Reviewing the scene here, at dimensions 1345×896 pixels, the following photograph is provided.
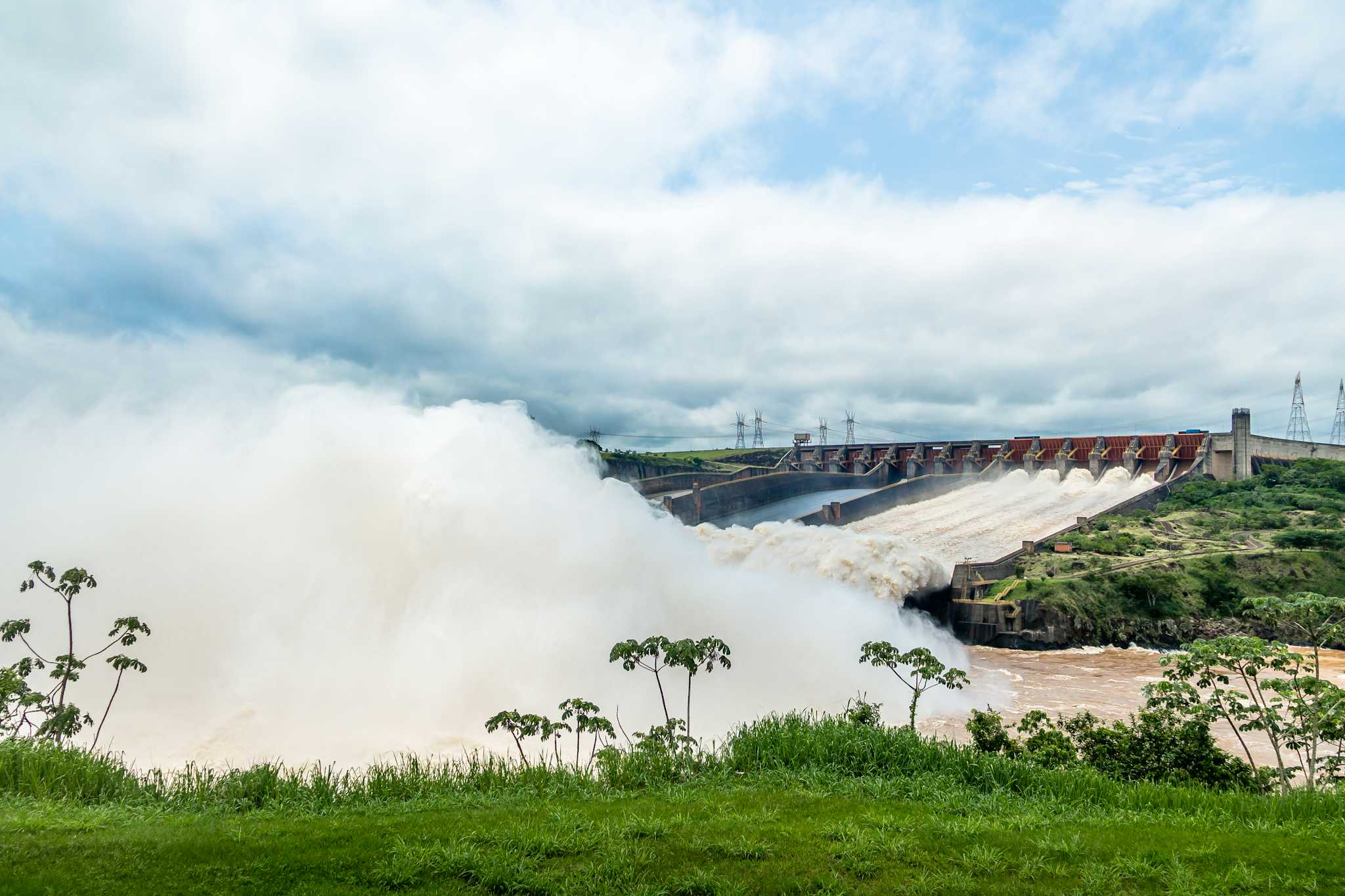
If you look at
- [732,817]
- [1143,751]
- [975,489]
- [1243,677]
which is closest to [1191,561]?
[975,489]

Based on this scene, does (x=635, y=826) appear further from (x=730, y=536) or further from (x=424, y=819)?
(x=730, y=536)

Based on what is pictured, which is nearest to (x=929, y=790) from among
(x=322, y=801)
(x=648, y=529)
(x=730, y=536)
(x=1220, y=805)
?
(x=1220, y=805)

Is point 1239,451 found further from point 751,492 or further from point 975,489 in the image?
point 751,492

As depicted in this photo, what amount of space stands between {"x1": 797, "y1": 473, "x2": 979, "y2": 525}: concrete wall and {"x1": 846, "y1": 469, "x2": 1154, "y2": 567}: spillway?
A: 0.65 meters

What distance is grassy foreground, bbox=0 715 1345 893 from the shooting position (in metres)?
5.92

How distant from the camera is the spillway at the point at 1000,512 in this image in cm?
5628

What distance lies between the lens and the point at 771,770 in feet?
30.1

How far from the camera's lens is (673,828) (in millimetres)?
6988

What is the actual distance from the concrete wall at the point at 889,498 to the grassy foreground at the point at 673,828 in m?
41.9

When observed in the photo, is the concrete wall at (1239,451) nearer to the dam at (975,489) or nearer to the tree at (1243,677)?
the dam at (975,489)

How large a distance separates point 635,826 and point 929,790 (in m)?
3.28

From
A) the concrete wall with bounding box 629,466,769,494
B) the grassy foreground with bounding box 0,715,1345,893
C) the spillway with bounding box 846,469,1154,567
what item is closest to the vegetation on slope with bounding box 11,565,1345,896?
the grassy foreground with bounding box 0,715,1345,893

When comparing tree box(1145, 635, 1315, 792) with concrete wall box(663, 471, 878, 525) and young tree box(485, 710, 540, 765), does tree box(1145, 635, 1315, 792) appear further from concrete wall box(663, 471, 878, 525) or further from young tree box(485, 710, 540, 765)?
concrete wall box(663, 471, 878, 525)

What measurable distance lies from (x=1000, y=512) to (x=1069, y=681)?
111 feet
